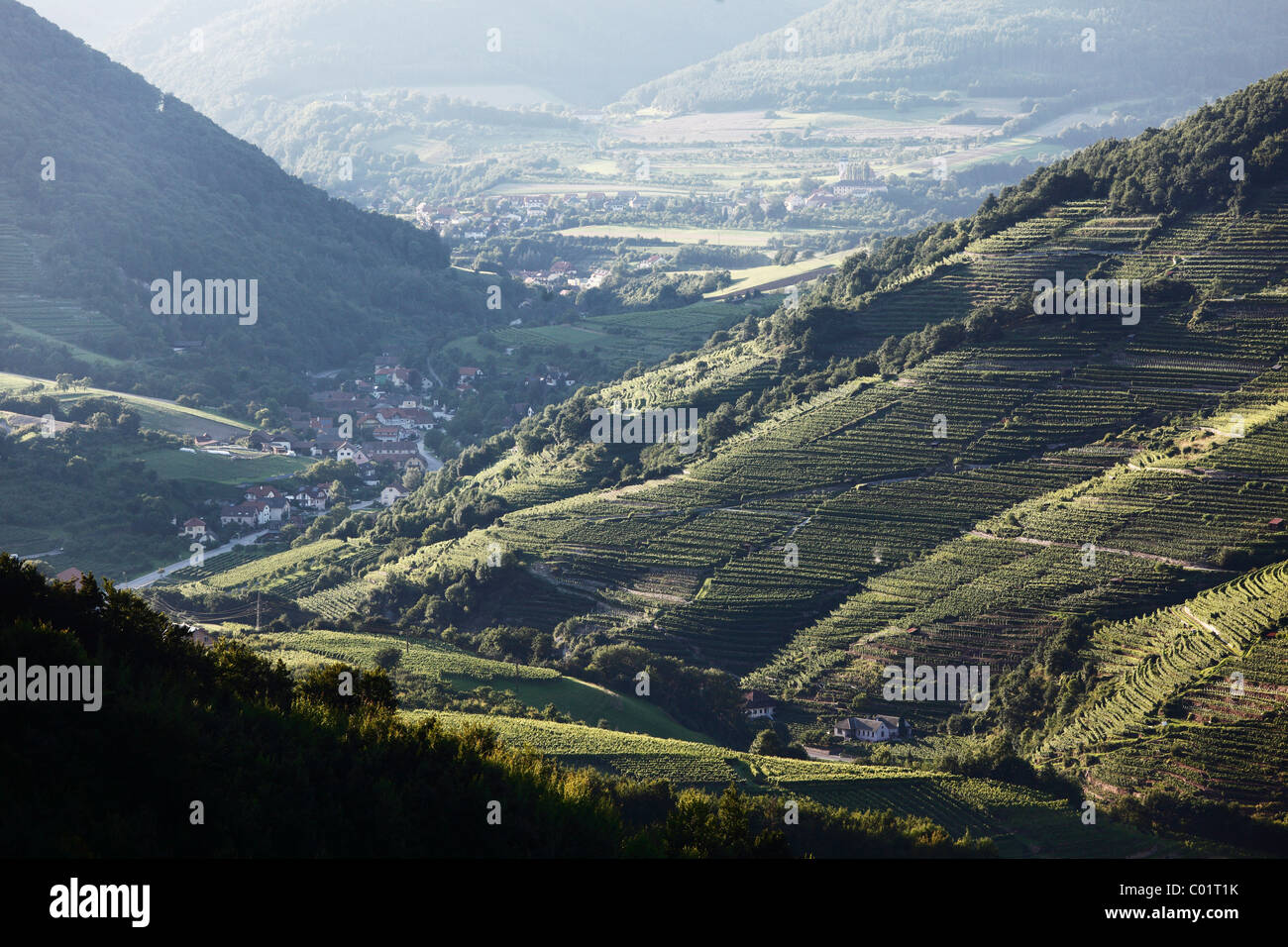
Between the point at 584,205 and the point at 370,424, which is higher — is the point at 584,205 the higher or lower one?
the higher one

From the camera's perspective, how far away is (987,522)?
44250 mm

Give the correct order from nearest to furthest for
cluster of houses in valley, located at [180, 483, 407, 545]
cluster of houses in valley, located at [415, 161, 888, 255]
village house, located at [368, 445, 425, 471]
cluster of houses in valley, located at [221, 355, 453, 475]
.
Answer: cluster of houses in valley, located at [180, 483, 407, 545]
cluster of houses in valley, located at [221, 355, 453, 475]
village house, located at [368, 445, 425, 471]
cluster of houses in valley, located at [415, 161, 888, 255]

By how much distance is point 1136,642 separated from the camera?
37094mm

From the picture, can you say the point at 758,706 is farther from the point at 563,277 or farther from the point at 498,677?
the point at 563,277

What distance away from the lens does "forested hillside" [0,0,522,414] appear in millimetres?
93125

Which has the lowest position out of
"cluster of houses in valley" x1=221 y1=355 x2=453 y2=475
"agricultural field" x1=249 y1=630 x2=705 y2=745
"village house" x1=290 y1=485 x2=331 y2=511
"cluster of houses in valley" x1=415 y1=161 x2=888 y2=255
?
"agricultural field" x1=249 y1=630 x2=705 y2=745

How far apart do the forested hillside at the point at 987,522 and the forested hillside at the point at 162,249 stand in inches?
1563

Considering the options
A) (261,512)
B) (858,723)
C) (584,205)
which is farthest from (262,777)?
(584,205)

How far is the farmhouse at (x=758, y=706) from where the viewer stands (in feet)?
129

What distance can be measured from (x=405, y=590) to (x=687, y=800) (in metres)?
29.0

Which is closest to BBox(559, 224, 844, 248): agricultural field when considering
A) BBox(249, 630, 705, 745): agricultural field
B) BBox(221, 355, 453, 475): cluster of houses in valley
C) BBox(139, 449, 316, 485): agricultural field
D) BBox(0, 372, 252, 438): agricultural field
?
BBox(221, 355, 453, 475): cluster of houses in valley

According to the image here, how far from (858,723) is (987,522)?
10864 millimetres

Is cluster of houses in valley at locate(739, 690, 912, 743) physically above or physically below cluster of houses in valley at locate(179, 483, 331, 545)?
below

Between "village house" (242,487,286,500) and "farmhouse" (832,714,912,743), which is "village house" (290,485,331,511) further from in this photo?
"farmhouse" (832,714,912,743)
